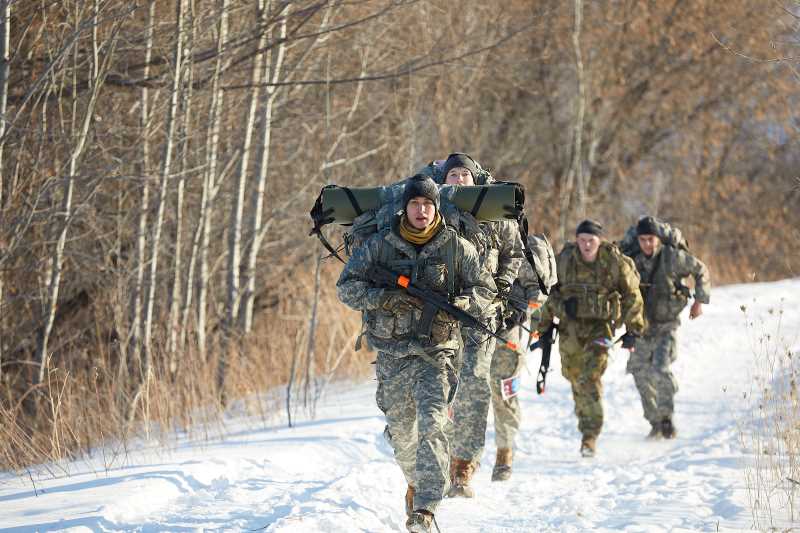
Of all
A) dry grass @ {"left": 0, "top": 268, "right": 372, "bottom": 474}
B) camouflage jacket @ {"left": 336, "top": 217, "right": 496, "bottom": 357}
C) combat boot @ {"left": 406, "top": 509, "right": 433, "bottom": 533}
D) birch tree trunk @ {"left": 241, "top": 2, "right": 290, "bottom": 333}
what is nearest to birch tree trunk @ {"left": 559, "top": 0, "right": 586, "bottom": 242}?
dry grass @ {"left": 0, "top": 268, "right": 372, "bottom": 474}

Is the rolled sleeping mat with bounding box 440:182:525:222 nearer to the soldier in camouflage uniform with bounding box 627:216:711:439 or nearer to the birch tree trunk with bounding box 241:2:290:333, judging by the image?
the soldier in camouflage uniform with bounding box 627:216:711:439

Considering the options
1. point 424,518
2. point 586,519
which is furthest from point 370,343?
point 586,519

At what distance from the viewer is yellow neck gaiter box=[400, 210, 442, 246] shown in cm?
518

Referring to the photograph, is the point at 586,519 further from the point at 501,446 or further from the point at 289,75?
the point at 289,75

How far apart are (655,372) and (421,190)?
4393 millimetres

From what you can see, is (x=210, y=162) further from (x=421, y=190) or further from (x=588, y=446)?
(x=421, y=190)

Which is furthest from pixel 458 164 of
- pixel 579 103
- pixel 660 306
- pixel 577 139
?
pixel 579 103

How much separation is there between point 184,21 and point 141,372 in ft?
10.3

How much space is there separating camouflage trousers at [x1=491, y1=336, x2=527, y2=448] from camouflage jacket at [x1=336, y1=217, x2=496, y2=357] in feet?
5.94

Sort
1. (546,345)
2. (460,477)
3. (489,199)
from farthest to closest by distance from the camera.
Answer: (546,345) < (460,477) < (489,199)

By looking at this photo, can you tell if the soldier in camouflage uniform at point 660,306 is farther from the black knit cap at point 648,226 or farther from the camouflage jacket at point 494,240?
the camouflage jacket at point 494,240

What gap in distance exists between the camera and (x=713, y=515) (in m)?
5.55

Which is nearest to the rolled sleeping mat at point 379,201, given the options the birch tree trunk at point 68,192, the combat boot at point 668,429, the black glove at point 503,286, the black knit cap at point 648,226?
the black glove at point 503,286

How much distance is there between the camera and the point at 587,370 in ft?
A: 25.6
